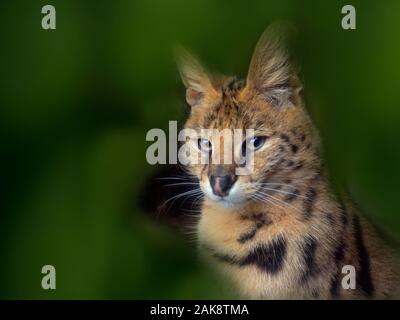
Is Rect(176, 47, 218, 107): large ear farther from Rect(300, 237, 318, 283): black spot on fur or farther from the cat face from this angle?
Rect(300, 237, 318, 283): black spot on fur

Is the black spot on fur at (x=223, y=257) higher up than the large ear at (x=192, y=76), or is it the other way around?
the large ear at (x=192, y=76)

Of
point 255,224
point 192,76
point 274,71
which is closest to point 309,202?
point 255,224

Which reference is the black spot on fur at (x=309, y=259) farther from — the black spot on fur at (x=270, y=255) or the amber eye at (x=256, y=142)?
the amber eye at (x=256, y=142)

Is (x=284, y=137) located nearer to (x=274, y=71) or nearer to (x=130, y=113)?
(x=274, y=71)

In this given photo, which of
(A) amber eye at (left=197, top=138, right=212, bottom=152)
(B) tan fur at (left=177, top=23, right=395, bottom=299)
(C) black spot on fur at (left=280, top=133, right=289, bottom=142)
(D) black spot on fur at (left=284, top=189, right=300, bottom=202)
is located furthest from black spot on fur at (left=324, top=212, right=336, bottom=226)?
(A) amber eye at (left=197, top=138, right=212, bottom=152)

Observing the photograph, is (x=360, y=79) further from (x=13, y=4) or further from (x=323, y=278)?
(x=13, y=4)

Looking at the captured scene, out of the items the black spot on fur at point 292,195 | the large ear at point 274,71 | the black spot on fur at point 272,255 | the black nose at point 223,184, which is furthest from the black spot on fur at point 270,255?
the large ear at point 274,71
